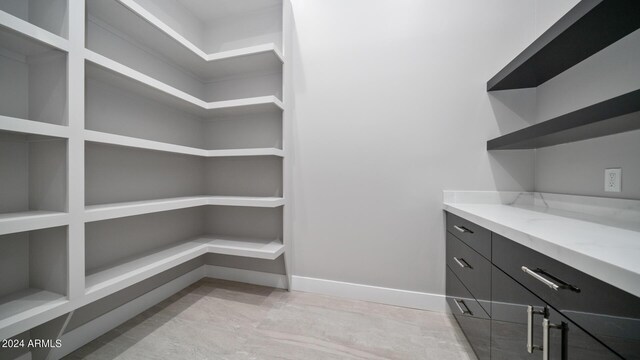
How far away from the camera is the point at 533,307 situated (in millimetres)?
729

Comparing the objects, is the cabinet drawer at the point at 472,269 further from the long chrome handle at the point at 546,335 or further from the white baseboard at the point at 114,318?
the white baseboard at the point at 114,318

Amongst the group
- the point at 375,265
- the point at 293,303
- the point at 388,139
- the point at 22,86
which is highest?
the point at 22,86

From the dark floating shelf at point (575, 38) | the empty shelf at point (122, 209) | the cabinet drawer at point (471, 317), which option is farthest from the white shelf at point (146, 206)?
the dark floating shelf at point (575, 38)

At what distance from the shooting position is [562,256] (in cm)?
60

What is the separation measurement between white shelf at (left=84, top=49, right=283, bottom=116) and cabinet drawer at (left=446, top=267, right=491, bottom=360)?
5.94 feet

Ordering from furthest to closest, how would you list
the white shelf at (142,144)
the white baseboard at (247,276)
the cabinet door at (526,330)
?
the white baseboard at (247,276), the white shelf at (142,144), the cabinet door at (526,330)

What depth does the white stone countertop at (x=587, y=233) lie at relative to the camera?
1.59ft

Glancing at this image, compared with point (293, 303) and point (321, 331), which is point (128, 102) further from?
point (321, 331)

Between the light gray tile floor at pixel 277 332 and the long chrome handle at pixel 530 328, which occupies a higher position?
the long chrome handle at pixel 530 328

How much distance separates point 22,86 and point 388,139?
2114 mm

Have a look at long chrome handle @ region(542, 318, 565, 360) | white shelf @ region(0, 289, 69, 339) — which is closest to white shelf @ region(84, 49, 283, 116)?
white shelf @ region(0, 289, 69, 339)

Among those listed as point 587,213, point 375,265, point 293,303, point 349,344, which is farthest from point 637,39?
point 293,303

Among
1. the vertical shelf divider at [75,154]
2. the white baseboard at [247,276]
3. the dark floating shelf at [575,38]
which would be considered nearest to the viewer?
the dark floating shelf at [575,38]

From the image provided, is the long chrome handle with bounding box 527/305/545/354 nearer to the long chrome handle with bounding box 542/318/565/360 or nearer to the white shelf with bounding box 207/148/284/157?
the long chrome handle with bounding box 542/318/565/360
